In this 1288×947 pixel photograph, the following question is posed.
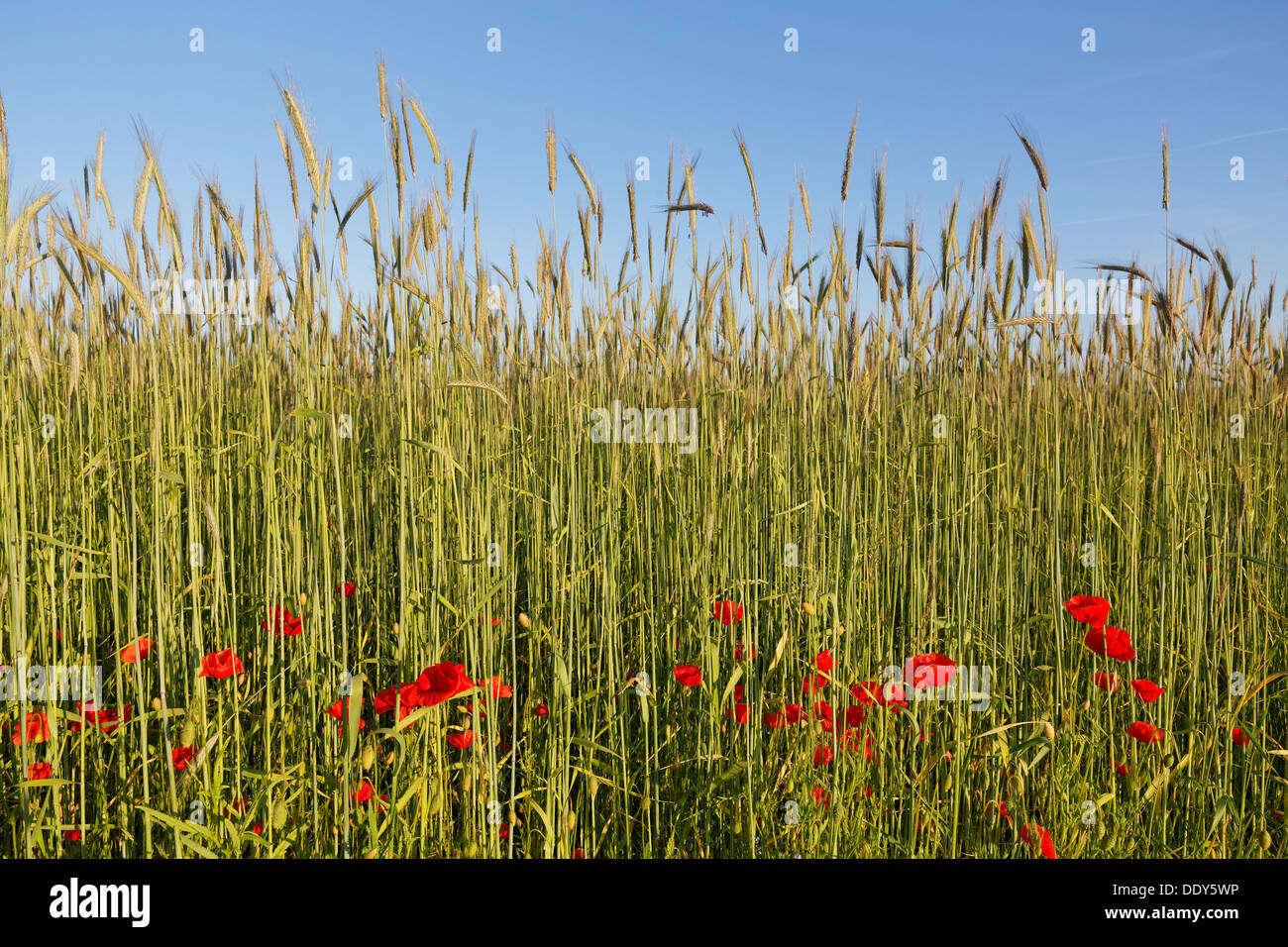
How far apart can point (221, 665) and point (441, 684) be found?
0.39 metres

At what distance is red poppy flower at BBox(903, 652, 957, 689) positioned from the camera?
1.21 m

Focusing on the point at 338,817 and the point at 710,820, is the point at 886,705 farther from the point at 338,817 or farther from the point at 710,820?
the point at 338,817

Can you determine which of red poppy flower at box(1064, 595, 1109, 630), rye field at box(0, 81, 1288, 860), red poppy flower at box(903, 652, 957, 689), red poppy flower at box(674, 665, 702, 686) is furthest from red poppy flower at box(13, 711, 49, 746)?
red poppy flower at box(1064, 595, 1109, 630)

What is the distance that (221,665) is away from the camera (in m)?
1.09

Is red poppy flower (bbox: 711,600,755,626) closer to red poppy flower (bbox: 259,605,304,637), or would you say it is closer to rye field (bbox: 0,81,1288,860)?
rye field (bbox: 0,81,1288,860)

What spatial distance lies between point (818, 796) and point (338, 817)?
2.40 ft

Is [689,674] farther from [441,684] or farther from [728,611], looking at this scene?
[441,684]

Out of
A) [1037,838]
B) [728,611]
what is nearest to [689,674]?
[728,611]

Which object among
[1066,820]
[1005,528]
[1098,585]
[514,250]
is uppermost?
[514,250]

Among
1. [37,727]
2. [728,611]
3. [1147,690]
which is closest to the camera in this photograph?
[37,727]

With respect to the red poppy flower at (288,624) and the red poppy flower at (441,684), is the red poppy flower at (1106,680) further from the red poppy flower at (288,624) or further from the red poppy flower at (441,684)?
the red poppy flower at (288,624)

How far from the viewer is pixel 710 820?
1181mm

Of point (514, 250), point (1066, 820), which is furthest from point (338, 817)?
point (514, 250)

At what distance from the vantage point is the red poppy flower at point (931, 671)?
3.98ft
